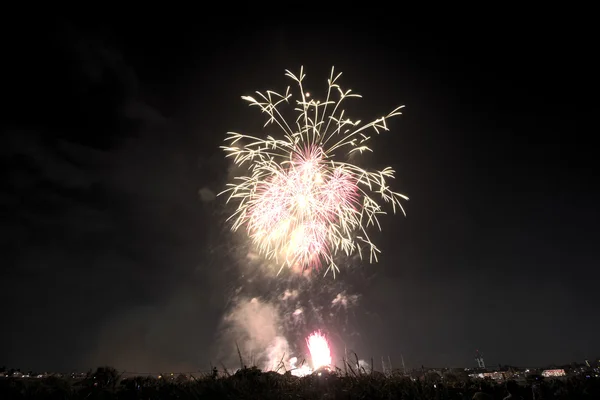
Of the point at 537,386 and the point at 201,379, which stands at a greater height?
the point at 201,379

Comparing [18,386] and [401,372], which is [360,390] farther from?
[18,386]

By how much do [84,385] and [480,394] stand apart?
9.47 m

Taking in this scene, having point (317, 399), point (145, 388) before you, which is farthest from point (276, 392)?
point (145, 388)

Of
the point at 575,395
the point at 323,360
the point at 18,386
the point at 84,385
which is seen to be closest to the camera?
the point at 18,386

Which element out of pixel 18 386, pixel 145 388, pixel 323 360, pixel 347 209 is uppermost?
pixel 347 209

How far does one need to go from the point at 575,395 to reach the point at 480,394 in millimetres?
4393

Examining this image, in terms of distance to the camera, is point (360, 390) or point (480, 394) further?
point (480, 394)

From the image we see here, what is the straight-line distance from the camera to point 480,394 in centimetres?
730

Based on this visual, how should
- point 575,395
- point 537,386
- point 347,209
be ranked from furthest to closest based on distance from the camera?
1. point 347,209
2. point 537,386
3. point 575,395

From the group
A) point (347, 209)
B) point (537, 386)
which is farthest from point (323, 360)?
point (537, 386)

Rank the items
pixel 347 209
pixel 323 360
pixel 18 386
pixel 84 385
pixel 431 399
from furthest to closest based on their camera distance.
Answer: pixel 323 360 < pixel 347 209 < pixel 84 385 < pixel 18 386 < pixel 431 399

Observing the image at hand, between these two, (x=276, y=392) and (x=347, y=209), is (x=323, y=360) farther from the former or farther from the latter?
(x=276, y=392)

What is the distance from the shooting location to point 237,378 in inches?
275

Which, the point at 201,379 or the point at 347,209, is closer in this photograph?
the point at 201,379
